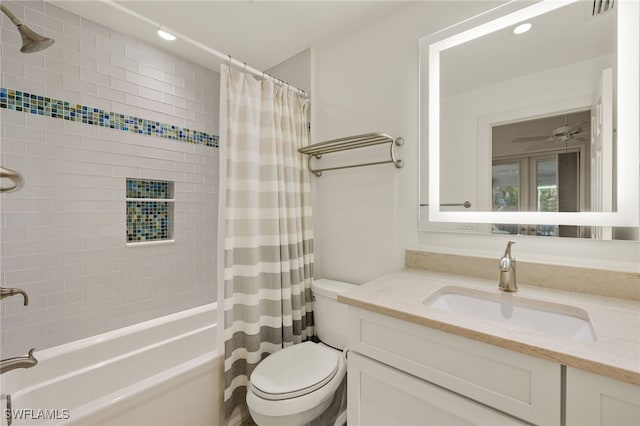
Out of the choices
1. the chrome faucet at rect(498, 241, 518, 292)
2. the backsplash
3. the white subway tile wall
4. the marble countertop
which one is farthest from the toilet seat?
the white subway tile wall

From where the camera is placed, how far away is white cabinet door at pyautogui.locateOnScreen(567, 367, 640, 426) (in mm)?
581

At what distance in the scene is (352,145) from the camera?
1700 millimetres

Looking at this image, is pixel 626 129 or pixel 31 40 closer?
pixel 626 129

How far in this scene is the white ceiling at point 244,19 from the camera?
1575 mm

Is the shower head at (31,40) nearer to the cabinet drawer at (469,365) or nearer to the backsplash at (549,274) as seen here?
the cabinet drawer at (469,365)

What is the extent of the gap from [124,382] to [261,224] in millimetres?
1271

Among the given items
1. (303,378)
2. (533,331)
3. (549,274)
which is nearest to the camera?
(533,331)

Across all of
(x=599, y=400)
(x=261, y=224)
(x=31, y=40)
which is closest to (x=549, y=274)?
(x=599, y=400)

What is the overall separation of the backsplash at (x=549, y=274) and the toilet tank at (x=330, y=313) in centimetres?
51

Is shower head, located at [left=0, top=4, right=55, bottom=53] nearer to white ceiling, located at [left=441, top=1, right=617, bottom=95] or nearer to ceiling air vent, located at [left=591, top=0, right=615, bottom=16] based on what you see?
white ceiling, located at [left=441, top=1, right=617, bottom=95]

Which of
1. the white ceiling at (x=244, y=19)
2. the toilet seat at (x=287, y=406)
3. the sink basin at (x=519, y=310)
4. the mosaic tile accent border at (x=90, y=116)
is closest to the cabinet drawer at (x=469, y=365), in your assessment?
the sink basin at (x=519, y=310)

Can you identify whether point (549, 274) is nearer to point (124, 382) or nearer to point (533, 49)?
point (533, 49)

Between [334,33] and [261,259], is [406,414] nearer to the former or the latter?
[261,259]

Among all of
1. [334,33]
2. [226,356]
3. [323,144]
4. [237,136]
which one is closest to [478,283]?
[323,144]
